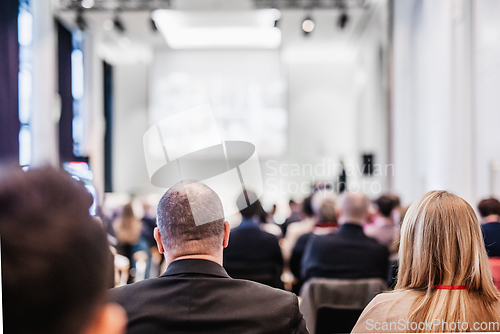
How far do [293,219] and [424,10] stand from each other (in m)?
2.02

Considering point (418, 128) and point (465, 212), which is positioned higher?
point (418, 128)

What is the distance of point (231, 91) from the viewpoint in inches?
107

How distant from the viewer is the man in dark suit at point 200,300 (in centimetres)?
121

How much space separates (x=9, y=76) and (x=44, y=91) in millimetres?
254

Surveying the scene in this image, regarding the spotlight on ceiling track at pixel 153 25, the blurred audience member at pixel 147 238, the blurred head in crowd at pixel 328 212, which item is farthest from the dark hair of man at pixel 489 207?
the spotlight on ceiling track at pixel 153 25

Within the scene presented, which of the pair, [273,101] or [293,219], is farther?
[293,219]

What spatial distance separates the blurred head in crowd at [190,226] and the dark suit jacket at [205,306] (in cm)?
10

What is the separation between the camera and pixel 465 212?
1326 mm

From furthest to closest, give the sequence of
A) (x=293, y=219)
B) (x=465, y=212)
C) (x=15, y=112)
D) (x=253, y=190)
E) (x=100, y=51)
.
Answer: (x=293, y=219) < (x=100, y=51) < (x=15, y=112) < (x=253, y=190) < (x=465, y=212)

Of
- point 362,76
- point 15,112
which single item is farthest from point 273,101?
point 15,112

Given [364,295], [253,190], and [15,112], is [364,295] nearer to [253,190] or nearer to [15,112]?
[253,190]

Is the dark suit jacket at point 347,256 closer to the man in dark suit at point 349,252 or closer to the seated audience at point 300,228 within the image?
the man in dark suit at point 349,252

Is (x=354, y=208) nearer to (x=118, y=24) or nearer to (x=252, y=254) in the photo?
(x=252, y=254)

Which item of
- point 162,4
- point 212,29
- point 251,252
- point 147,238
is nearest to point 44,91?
point 162,4
